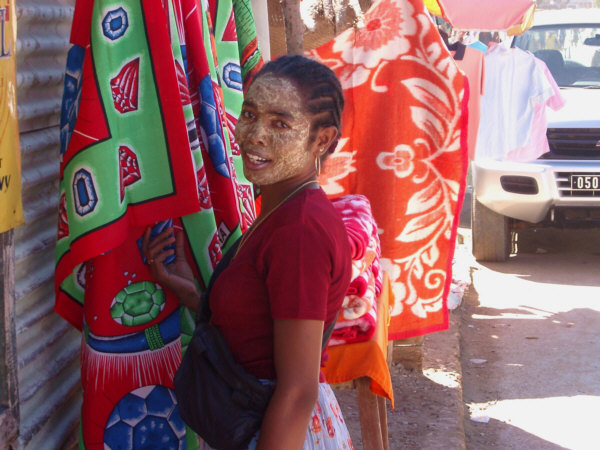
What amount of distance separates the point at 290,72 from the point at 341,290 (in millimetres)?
518

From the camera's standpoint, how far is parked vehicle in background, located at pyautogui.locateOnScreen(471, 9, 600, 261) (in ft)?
24.6

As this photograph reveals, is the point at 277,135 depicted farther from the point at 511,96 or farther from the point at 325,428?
the point at 511,96

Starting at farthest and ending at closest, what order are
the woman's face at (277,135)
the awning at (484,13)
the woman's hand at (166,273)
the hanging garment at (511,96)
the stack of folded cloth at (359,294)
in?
the hanging garment at (511,96) < the awning at (484,13) < the stack of folded cloth at (359,294) < the woman's hand at (166,273) < the woman's face at (277,135)

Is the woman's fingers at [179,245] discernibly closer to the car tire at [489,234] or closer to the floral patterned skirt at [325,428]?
the floral patterned skirt at [325,428]

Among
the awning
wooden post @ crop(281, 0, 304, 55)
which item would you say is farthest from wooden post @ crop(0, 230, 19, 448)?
the awning

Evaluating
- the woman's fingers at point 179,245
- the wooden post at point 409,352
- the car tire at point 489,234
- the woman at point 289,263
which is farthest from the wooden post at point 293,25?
the car tire at point 489,234

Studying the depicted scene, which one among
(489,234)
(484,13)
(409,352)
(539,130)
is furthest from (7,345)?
(489,234)

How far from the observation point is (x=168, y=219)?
229cm

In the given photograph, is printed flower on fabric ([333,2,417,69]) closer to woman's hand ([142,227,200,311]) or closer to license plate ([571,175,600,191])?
woman's hand ([142,227,200,311])

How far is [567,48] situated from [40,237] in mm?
7489

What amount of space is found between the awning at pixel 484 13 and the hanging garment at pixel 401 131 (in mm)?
2807

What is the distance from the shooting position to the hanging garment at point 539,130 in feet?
24.2

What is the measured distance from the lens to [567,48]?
876 centimetres

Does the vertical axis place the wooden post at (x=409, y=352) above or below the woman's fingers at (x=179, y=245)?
below
